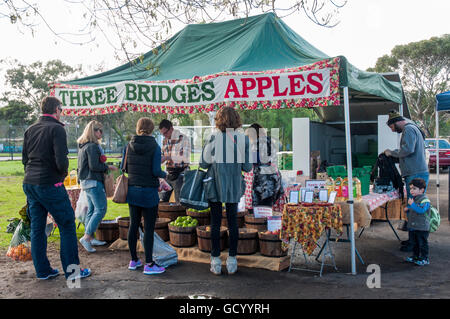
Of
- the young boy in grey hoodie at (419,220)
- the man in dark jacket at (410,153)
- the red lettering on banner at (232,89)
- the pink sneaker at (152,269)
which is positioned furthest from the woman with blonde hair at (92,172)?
the man in dark jacket at (410,153)

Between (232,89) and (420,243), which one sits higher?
(232,89)

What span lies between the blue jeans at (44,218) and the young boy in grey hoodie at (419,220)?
417 centimetres

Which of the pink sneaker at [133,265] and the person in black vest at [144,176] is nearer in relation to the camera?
the person in black vest at [144,176]

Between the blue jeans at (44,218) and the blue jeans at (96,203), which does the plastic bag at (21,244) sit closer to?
the blue jeans at (44,218)

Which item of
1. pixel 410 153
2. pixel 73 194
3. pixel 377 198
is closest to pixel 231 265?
pixel 377 198

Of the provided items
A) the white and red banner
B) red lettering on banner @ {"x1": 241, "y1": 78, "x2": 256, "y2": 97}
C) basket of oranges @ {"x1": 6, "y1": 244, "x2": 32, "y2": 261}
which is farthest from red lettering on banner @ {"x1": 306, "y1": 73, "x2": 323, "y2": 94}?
basket of oranges @ {"x1": 6, "y1": 244, "x2": 32, "y2": 261}

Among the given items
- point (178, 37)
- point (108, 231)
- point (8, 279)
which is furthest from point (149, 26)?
point (8, 279)

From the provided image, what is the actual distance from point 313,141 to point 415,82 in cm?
3202

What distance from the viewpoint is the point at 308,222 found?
4.89 meters

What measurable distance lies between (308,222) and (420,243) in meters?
1.65

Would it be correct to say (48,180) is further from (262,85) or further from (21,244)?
(262,85)

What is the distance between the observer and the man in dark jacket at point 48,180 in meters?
4.50

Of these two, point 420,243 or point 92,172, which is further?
point 92,172

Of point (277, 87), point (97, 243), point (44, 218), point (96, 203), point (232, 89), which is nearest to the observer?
point (44, 218)
